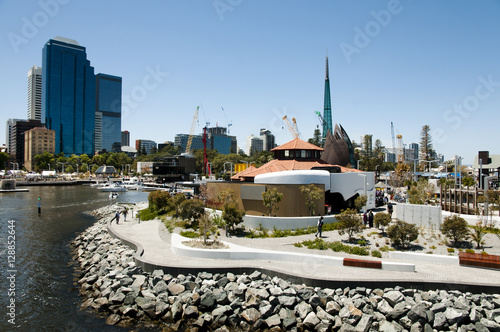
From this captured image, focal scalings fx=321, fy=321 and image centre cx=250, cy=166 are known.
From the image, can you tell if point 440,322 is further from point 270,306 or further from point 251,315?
point 251,315

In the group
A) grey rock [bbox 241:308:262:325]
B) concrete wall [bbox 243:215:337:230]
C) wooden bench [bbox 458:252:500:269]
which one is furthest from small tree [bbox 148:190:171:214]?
wooden bench [bbox 458:252:500:269]

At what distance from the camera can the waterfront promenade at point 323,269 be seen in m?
16.0

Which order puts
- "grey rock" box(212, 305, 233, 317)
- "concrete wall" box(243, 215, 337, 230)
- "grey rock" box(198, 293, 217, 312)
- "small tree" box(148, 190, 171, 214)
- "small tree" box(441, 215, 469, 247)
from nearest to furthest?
"grey rock" box(212, 305, 233, 317) < "grey rock" box(198, 293, 217, 312) < "small tree" box(441, 215, 469, 247) < "concrete wall" box(243, 215, 337, 230) < "small tree" box(148, 190, 171, 214)

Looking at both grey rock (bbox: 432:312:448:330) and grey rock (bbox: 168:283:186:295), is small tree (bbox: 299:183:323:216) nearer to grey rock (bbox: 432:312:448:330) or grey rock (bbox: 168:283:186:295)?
grey rock (bbox: 168:283:186:295)

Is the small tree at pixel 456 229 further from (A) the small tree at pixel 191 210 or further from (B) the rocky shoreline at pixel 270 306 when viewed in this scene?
(A) the small tree at pixel 191 210

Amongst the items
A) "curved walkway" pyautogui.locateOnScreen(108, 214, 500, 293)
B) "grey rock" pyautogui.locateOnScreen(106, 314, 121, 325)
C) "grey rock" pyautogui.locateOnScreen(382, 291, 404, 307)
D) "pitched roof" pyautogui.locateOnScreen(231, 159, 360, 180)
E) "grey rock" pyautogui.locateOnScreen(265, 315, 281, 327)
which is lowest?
"grey rock" pyautogui.locateOnScreen(106, 314, 121, 325)

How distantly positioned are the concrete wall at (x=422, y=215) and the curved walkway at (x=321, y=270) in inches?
346

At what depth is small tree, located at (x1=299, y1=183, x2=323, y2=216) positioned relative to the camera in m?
29.7

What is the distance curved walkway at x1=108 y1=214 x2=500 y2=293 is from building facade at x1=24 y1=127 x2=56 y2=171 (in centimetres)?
19934

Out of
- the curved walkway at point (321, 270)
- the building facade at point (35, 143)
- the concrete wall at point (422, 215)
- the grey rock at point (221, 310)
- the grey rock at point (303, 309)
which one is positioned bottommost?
the grey rock at point (221, 310)

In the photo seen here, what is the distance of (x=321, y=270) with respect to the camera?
59.1 ft

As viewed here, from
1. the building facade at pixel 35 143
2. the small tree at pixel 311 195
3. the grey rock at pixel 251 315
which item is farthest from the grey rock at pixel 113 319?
the building facade at pixel 35 143

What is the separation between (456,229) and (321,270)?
1049 centimetres

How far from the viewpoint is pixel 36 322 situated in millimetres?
16156
